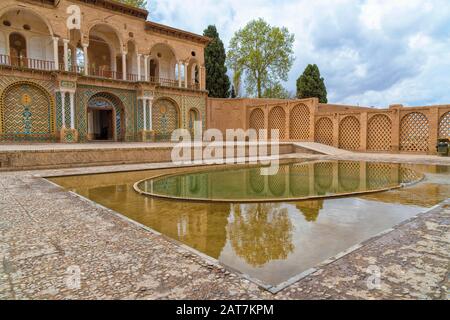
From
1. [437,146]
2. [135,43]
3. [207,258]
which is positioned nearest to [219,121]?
[135,43]

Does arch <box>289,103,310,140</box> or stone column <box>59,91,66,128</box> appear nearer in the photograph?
stone column <box>59,91,66,128</box>

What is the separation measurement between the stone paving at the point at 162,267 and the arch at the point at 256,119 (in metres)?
18.6

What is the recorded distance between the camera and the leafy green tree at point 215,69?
85.5ft

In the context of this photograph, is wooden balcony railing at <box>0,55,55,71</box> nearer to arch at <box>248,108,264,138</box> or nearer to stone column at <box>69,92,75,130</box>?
stone column at <box>69,92,75,130</box>

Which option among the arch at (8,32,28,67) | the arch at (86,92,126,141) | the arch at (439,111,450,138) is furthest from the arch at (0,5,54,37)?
the arch at (439,111,450,138)

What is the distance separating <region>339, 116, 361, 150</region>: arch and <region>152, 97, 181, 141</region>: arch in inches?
405

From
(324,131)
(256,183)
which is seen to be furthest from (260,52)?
(256,183)

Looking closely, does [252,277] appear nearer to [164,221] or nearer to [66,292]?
[66,292]

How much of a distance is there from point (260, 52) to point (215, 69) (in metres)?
5.08

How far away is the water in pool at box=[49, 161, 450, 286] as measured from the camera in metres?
2.75

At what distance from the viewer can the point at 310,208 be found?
4516 millimetres

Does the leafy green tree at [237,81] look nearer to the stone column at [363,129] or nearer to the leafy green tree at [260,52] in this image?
the leafy green tree at [260,52]

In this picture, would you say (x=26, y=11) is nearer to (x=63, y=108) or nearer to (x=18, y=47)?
(x=18, y=47)

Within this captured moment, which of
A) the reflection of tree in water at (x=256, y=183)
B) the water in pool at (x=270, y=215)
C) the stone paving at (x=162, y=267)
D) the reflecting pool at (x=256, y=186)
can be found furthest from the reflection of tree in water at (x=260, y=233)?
the reflection of tree in water at (x=256, y=183)
